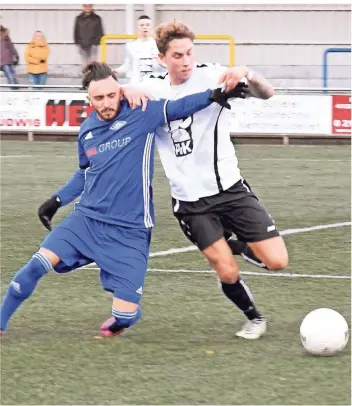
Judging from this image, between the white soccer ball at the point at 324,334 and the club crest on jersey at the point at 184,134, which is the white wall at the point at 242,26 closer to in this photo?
the club crest on jersey at the point at 184,134

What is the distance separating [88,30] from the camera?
72.7ft

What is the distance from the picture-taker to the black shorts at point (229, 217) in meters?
6.35

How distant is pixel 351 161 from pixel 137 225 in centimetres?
1008

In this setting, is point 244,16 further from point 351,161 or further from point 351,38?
point 351,161

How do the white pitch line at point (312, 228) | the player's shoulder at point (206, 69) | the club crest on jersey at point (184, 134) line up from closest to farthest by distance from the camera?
the club crest on jersey at point (184, 134) → the player's shoulder at point (206, 69) → the white pitch line at point (312, 228)

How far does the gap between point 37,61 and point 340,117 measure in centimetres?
652

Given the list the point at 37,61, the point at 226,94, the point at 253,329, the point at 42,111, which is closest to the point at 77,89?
the point at 42,111

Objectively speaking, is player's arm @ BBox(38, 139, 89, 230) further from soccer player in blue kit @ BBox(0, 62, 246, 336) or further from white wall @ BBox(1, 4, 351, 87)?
white wall @ BBox(1, 4, 351, 87)

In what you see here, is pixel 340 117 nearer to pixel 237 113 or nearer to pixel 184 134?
pixel 237 113

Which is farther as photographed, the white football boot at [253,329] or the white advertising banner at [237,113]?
the white advertising banner at [237,113]

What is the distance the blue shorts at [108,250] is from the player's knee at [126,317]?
8cm

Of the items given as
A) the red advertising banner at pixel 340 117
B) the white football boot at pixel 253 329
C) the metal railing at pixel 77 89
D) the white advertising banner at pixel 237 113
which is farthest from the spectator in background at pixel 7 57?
the white football boot at pixel 253 329

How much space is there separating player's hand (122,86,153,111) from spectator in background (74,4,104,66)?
16030 millimetres

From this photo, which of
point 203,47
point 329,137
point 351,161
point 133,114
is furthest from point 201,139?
point 203,47
